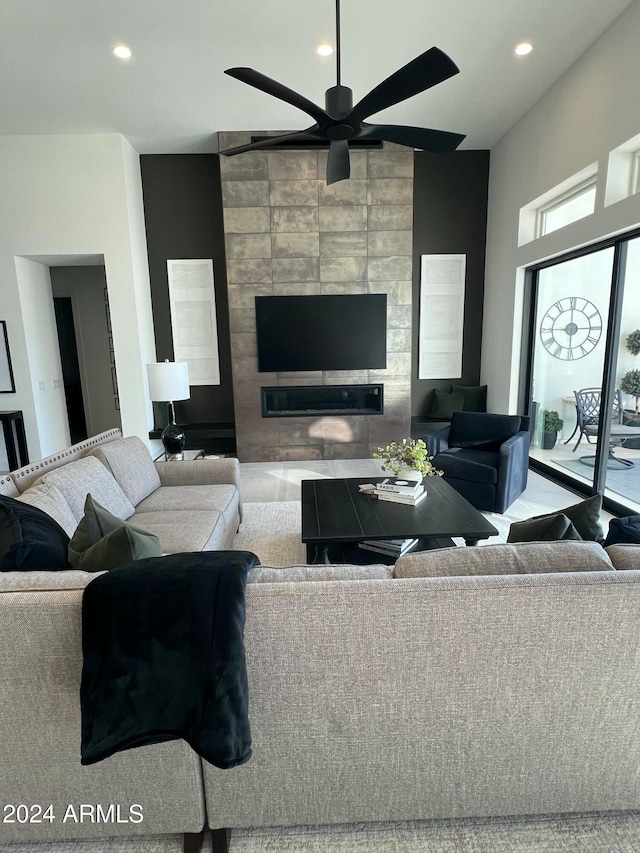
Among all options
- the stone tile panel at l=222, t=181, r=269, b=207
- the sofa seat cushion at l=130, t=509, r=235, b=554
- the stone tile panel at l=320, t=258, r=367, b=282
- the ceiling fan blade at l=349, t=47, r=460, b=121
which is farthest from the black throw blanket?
the stone tile panel at l=222, t=181, r=269, b=207

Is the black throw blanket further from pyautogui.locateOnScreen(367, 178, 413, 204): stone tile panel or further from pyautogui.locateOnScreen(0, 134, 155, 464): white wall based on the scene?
pyautogui.locateOnScreen(367, 178, 413, 204): stone tile panel

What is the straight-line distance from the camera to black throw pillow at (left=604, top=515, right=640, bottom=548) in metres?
1.34

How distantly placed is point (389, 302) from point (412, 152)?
1.67m

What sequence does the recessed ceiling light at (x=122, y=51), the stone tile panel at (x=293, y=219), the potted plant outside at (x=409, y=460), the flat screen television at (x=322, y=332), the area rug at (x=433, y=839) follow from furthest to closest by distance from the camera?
1. the flat screen television at (x=322, y=332)
2. the stone tile panel at (x=293, y=219)
3. the recessed ceiling light at (x=122, y=51)
4. the potted plant outside at (x=409, y=460)
5. the area rug at (x=433, y=839)

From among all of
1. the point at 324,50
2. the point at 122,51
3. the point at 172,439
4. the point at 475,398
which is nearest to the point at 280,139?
the point at 324,50

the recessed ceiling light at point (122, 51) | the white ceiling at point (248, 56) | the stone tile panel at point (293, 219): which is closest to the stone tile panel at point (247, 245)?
the stone tile panel at point (293, 219)

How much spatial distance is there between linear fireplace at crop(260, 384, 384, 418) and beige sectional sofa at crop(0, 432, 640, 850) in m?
4.29

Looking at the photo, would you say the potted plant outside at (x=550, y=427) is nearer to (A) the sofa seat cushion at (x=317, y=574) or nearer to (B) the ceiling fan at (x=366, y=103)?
(B) the ceiling fan at (x=366, y=103)

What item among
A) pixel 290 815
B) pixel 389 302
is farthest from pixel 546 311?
pixel 290 815

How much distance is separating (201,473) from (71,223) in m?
3.66

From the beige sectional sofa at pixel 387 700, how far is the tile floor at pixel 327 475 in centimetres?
243

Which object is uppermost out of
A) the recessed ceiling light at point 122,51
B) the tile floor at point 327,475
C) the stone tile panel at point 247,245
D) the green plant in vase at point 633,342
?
the recessed ceiling light at point 122,51

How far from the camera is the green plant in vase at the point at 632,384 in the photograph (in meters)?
3.47

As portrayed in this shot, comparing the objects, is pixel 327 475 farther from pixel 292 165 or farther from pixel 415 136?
pixel 292 165
